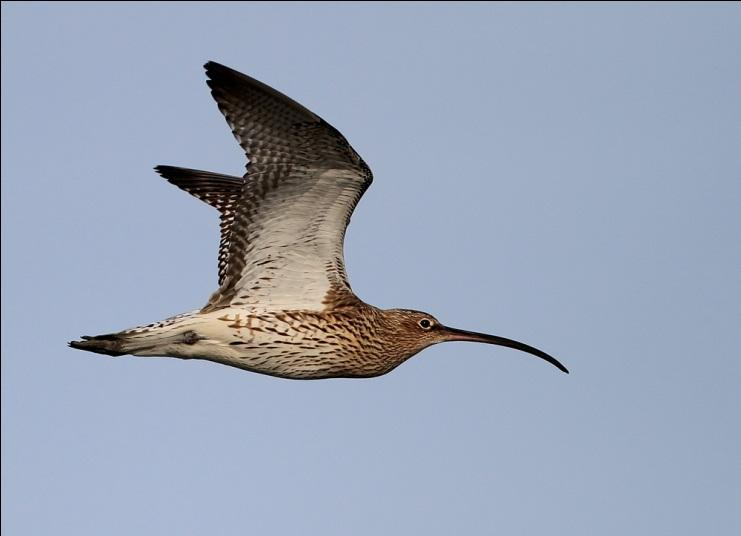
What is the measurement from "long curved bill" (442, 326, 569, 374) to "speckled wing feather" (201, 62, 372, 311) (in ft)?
5.72

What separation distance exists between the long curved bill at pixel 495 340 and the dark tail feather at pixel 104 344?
4.16 metres

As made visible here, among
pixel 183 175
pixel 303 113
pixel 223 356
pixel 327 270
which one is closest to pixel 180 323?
pixel 223 356

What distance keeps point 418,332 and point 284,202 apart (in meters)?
2.65

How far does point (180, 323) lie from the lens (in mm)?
15203

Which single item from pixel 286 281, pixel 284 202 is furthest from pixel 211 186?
pixel 284 202

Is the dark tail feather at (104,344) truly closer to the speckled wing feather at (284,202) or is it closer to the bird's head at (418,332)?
the speckled wing feather at (284,202)

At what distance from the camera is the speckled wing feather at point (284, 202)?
1427cm

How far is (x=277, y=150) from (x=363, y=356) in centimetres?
282

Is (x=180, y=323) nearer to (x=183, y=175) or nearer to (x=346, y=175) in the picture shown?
(x=346, y=175)

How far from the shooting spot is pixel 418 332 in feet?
54.3

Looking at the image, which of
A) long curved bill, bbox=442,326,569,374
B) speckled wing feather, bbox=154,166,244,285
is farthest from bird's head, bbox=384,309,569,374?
speckled wing feather, bbox=154,166,244,285

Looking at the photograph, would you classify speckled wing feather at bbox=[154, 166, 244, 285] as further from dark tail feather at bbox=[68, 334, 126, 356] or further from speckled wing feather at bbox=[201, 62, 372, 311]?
dark tail feather at bbox=[68, 334, 126, 356]

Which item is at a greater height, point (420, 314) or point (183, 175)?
point (183, 175)

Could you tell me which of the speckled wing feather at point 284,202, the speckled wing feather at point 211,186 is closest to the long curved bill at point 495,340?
the speckled wing feather at point 284,202
